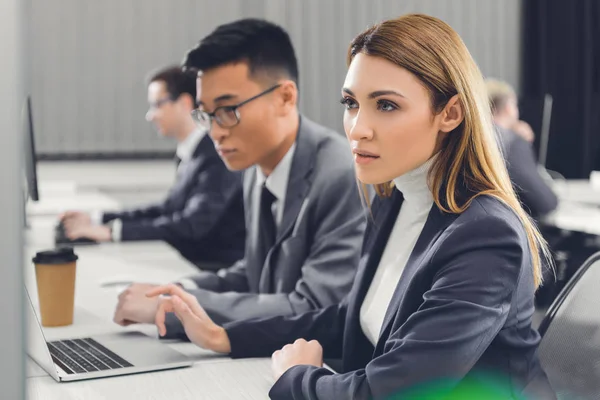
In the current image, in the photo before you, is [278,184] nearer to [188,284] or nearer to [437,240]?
[188,284]

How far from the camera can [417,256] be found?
4.09ft

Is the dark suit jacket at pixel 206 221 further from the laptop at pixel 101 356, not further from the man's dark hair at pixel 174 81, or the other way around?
the laptop at pixel 101 356

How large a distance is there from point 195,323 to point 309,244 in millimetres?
443

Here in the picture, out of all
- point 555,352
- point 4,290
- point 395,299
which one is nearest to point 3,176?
point 4,290

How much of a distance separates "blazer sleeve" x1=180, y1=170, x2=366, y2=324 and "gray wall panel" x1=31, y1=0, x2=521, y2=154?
9.90 ft

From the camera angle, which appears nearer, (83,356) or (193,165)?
(83,356)

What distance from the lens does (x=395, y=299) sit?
126 cm

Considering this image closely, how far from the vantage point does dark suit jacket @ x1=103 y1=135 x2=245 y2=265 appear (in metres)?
3.23

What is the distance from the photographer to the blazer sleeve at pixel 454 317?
1090 mm

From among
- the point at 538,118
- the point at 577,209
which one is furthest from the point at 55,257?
the point at 538,118

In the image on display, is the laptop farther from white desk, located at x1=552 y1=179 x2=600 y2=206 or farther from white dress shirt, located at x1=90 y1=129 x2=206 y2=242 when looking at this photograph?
white desk, located at x1=552 y1=179 x2=600 y2=206

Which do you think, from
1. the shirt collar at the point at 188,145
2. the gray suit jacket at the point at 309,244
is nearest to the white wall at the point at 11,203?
the gray suit jacket at the point at 309,244

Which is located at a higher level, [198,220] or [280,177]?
[280,177]

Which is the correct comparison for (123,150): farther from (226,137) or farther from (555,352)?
(555,352)
